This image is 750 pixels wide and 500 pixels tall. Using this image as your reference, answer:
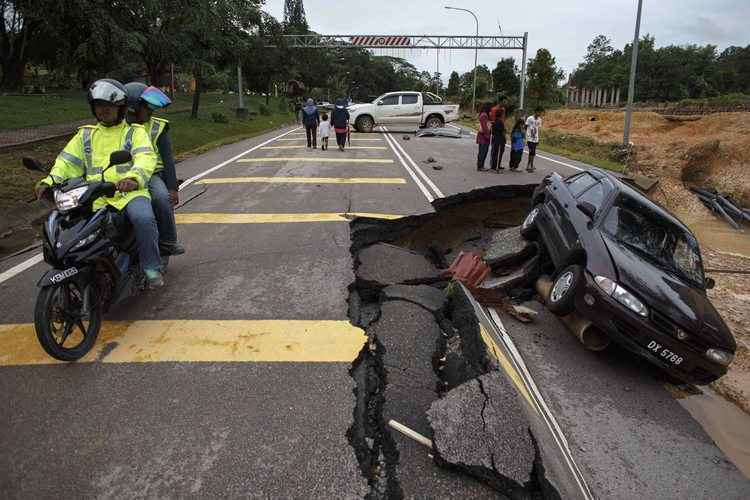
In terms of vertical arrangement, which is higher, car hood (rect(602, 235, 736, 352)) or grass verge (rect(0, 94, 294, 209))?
grass verge (rect(0, 94, 294, 209))

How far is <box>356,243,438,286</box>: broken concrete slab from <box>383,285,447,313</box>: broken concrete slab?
185mm

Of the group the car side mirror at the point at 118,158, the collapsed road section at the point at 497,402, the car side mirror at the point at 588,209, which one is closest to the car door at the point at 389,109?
the collapsed road section at the point at 497,402

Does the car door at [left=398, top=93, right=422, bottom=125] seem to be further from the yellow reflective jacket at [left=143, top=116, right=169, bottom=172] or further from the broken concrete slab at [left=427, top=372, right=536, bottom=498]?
the broken concrete slab at [left=427, top=372, right=536, bottom=498]

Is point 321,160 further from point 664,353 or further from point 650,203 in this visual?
point 664,353

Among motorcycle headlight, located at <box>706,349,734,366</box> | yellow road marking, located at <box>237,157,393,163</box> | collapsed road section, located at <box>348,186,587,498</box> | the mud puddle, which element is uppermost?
yellow road marking, located at <box>237,157,393,163</box>

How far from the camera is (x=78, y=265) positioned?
3.52 metres

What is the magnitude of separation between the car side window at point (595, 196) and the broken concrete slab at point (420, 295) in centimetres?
210

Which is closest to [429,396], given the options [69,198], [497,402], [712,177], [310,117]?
[497,402]

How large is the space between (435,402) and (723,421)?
3.00 meters

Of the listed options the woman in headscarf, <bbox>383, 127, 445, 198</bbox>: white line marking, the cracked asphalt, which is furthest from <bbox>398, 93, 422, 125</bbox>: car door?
the cracked asphalt

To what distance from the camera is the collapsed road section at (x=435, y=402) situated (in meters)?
2.57

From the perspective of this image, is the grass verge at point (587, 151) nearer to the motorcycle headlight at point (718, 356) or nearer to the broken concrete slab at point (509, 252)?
the broken concrete slab at point (509, 252)

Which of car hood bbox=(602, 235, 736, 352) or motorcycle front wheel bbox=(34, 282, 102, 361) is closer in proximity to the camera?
motorcycle front wheel bbox=(34, 282, 102, 361)

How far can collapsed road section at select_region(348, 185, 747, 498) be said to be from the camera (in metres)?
2.66
